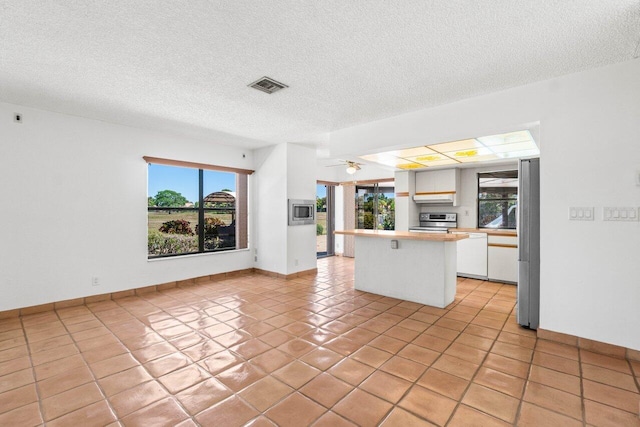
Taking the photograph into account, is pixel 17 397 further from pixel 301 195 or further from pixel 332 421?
pixel 301 195

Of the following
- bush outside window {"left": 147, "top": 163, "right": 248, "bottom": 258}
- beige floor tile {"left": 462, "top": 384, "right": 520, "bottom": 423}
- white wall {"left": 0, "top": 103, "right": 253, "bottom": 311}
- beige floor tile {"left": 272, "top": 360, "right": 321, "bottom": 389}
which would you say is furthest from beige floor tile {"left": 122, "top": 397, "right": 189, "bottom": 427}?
bush outside window {"left": 147, "top": 163, "right": 248, "bottom": 258}

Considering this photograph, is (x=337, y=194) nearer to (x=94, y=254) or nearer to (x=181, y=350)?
(x=94, y=254)

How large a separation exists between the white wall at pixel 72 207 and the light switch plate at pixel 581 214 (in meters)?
5.48

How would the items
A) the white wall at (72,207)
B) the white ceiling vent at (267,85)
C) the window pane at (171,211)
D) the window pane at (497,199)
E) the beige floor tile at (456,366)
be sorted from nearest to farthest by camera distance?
the beige floor tile at (456,366) → the white ceiling vent at (267,85) → the white wall at (72,207) → the window pane at (171,211) → the window pane at (497,199)

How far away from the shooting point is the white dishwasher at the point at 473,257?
5.39 meters

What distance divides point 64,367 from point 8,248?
7.31ft

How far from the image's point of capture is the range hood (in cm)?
604

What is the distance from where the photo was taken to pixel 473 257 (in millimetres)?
5508

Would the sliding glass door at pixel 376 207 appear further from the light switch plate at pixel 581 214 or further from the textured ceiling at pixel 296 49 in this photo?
the light switch plate at pixel 581 214

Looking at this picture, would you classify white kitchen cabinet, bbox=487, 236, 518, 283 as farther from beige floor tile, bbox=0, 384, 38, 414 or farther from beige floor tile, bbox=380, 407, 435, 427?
beige floor tile, bbox=0, 384, 38, 414

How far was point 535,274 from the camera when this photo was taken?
316 cm

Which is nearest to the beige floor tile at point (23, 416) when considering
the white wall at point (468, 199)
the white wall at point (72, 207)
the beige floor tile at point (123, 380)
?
the beige floor tile at point (123, 380)

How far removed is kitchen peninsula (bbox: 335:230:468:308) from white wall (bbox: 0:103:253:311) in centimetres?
329

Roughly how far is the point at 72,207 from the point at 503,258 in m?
6.83
